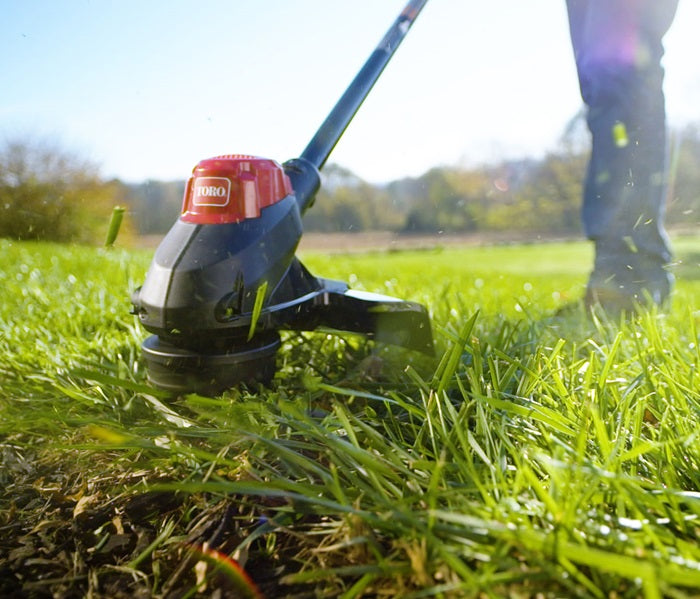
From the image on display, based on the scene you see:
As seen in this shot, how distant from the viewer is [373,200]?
586 centimetres

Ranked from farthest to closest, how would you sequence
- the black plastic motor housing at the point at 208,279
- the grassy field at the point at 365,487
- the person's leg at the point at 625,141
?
the person's leg at the point at 625,141
the black plastic motor housing at the point at 208,279
the grassy field at the point at 365,487

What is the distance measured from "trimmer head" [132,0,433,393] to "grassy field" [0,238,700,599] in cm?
9

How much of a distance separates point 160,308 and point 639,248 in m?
1.76

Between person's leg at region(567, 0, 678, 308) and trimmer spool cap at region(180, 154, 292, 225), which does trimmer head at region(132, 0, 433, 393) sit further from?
person's leg at region(567, 0, 678, 308)

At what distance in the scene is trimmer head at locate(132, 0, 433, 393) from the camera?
3.93 feet

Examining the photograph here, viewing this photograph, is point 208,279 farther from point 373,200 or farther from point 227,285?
point 373,200

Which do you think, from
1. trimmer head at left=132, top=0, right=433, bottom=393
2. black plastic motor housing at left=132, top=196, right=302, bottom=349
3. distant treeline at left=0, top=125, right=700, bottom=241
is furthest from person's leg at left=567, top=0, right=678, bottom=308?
black plastic motor housing at left=132, top=196, right=302, bottom=349

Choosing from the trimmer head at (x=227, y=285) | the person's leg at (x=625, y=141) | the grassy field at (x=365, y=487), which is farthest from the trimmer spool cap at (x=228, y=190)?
the person's leg at (x=625, y=141)

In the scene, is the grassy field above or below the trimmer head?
below

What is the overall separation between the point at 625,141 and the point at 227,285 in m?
1.63

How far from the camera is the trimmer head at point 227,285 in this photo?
120 cm

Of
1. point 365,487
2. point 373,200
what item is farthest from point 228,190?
point 373,200

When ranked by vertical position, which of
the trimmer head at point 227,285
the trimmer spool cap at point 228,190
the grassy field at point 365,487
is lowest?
the grassy field at point 365,487

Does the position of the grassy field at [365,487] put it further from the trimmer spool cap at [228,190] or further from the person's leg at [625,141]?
the person's leg at [625,141]
